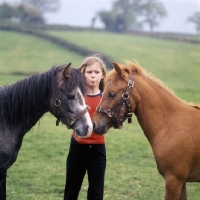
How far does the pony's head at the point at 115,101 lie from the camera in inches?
149

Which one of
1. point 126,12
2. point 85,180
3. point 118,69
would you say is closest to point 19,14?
point 126,12

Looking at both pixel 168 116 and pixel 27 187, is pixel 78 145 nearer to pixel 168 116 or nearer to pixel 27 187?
pixel 168 116

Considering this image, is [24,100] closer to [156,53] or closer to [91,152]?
[91,152]

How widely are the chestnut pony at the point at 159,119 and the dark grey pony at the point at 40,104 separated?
0.92 feet

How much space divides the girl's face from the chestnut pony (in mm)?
205

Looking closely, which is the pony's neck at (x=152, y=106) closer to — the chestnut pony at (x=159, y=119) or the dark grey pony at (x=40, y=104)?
the chestnut pony at (x=159, y=119)

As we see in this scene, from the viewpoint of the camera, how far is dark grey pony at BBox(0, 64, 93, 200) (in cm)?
368

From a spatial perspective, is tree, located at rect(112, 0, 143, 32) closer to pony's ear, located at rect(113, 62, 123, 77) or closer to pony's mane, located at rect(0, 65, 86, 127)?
pony's ear, located at rect(113, 62, 123, 77)

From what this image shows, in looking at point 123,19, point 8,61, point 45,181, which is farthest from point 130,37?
point 45,181

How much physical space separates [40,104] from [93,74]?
0.73 meters

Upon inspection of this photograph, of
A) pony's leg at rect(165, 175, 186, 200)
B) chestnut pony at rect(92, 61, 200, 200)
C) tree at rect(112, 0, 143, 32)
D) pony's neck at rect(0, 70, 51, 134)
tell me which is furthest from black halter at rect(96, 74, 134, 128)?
tree at rect(112, 0, 143, 32)

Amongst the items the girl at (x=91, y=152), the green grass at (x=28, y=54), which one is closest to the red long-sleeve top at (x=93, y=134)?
the girl at (x=91, y=152)

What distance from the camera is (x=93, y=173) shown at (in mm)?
4062

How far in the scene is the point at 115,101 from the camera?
3.81 metres
